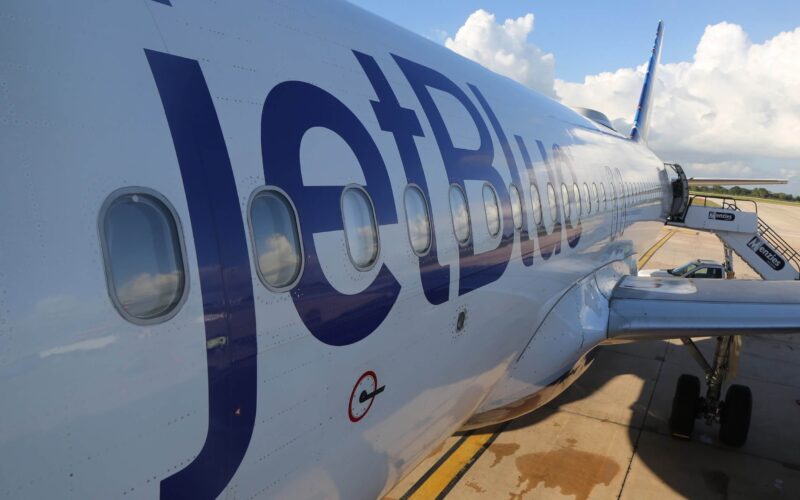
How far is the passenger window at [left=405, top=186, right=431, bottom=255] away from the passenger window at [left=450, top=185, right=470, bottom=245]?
0.43m

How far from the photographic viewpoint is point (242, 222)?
107 inches

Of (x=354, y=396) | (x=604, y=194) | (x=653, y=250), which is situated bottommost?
(x=653, y=250)

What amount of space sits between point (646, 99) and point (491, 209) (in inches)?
751

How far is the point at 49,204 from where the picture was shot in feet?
6.49

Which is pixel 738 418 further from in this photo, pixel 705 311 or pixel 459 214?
pixel 459 214

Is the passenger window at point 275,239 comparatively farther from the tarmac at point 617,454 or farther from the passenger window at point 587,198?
the passenger window at point 587,198

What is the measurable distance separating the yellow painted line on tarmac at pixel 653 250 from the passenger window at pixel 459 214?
24725 millimetres

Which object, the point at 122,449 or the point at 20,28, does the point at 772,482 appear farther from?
the point at 20,28

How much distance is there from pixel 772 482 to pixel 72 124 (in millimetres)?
8939

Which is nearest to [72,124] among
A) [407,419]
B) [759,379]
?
[407,419]

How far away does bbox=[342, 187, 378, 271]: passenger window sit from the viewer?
11.2 ft

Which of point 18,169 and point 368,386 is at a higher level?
point 18,169

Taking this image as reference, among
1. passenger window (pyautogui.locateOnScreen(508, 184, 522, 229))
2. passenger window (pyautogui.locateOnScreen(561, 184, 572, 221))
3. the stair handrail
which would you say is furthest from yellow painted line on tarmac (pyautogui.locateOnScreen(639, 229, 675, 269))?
passenger window (pyautogui.locateOnScreen(508, 184, 522, 229))

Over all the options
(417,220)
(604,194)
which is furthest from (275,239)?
(604,194)
